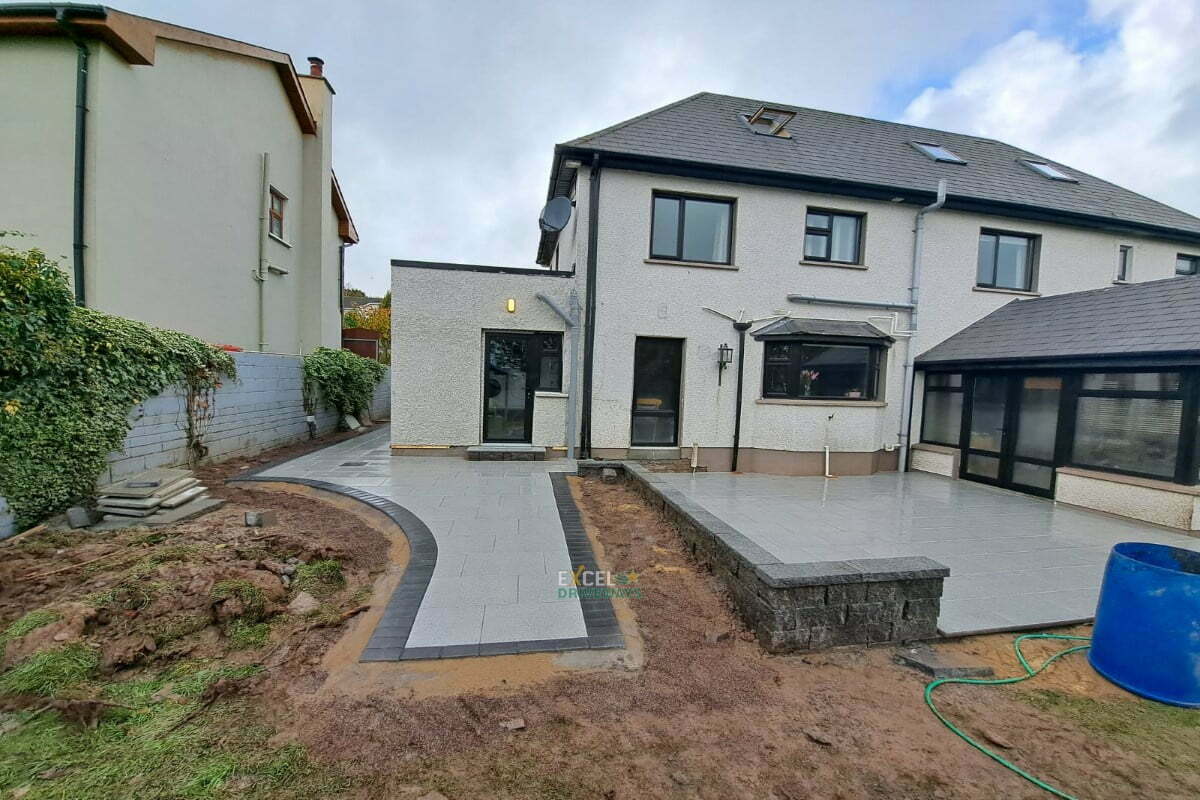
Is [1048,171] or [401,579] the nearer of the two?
[401,579]

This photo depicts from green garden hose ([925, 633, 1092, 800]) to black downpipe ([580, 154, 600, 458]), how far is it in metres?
6.51

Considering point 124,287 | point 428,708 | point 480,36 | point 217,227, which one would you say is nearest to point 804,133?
point 480,36

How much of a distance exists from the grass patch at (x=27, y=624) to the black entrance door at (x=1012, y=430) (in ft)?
37.9

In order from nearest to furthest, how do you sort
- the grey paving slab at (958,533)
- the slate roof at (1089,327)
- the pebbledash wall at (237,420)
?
the grey paving slab at (958,533) < the pebbledash wall at (237,420) < the slate roof at (1089,327)

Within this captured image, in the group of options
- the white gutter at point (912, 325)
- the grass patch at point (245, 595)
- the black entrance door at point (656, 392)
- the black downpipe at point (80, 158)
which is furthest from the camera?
the white gutter at point (912, 325)

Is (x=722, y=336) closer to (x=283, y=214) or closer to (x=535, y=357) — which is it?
(x=535, y=357)

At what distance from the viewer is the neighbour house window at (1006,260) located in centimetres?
992

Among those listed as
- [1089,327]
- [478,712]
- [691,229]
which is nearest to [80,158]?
[691,229]

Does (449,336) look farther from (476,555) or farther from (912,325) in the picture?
(912,325)

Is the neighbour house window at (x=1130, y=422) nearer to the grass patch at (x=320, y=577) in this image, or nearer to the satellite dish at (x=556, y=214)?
the satellite dish at (x=556, y=214)

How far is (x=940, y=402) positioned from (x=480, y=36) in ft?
40.3

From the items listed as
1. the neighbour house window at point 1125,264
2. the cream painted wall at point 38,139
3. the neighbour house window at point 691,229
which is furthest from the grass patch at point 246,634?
the neighbour house window at point 1125,264

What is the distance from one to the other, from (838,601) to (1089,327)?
8243 mm

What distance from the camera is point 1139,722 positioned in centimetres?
249
